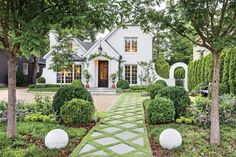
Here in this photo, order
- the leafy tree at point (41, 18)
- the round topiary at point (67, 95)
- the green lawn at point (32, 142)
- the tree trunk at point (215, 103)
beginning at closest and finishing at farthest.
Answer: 1. the leafy tree at point (41, 18)
2. the green lawn at point (32, 142)
3. the tree trunk at point (215, 103)
4. the round topiary at point (67, 95)

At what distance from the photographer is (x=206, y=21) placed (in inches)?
237

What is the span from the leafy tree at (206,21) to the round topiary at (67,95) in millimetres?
3353

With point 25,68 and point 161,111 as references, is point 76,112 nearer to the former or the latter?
point 161,111

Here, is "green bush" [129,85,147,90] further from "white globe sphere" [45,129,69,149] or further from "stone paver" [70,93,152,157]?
"white globe sphere" [45,129,69,149]

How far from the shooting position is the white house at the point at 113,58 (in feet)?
82.1

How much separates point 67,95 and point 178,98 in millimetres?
3733

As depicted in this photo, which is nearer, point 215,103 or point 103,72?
point 215,103

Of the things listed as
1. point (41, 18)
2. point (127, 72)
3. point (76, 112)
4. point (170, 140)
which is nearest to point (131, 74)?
point (127, 72)

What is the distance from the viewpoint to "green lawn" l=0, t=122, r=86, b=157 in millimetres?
5054

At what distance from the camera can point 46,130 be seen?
6.72m

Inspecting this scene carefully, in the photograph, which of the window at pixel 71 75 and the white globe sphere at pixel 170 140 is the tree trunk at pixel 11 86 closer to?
Answer: the white globe sphere at pixel 170 140

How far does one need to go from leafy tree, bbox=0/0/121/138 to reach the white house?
1930 centimetres

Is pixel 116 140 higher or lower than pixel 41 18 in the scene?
lower

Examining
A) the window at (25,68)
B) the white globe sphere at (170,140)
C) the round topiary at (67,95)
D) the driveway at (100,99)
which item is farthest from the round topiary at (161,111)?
the window at (25,68)
